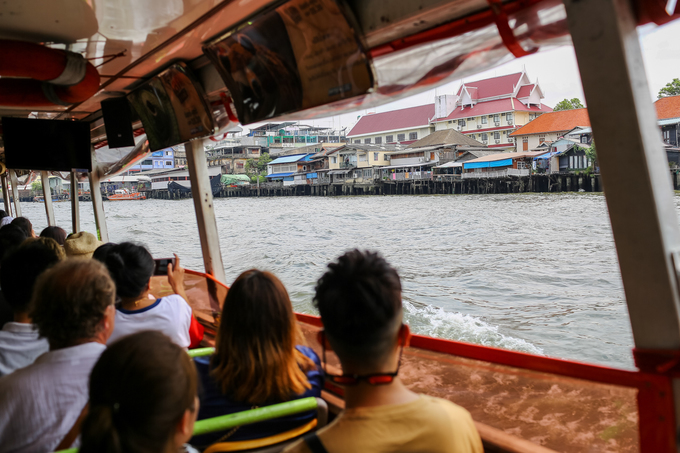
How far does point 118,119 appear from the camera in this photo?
4398 millimetres

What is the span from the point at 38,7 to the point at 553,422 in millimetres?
2594

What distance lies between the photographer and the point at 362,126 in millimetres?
19375

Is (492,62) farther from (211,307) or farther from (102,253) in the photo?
(211,307)

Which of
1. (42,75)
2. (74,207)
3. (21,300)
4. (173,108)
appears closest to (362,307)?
(21,300)

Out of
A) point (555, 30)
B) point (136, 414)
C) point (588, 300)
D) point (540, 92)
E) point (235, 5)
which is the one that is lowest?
point (588, 300)

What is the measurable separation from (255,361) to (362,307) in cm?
48

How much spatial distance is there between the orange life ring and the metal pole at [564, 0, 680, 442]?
263 cm

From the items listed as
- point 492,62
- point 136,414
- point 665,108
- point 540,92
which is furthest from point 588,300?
point 136,414

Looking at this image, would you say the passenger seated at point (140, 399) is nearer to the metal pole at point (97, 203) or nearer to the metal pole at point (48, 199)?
the metal pole at point (97, 203)

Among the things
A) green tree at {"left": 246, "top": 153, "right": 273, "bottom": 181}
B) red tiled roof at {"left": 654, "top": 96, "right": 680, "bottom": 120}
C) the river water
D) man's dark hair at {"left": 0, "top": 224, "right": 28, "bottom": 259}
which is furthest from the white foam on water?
green tree at {"left": 246, "top": 153, "right": 273, "bottom": 181}

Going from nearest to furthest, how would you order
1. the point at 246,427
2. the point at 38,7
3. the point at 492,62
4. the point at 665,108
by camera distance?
the point at 246,427 < the point at 492,62 < the point at 38,7 < the point at 665,108

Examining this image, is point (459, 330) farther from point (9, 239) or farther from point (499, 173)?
point (499, 173)

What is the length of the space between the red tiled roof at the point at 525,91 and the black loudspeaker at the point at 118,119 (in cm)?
1460

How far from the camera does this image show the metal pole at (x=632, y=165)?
4.00 ft
